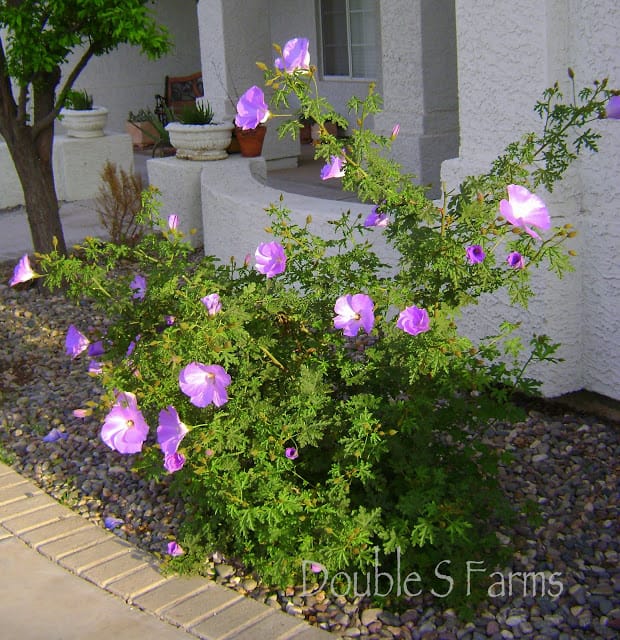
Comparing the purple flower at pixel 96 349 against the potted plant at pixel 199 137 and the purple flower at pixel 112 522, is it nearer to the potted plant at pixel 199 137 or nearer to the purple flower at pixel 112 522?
the purple flower at pixel 112 522

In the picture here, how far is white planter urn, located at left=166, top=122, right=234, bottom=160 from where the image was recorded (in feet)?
24.7

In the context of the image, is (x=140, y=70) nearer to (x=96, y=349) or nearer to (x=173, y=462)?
(x=96, y=349)

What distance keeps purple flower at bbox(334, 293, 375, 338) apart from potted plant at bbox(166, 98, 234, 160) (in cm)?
501

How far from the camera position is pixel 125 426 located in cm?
276

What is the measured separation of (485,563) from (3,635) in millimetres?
1441

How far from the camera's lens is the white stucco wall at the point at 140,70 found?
14742 millimetres

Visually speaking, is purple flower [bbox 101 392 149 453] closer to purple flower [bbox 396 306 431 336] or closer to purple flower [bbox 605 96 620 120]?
purple flower [bbox 396 306 431 336]

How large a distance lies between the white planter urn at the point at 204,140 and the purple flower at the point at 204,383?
5.13 m

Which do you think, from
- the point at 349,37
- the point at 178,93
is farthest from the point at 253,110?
the point at 178,93

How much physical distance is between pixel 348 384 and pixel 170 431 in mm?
567

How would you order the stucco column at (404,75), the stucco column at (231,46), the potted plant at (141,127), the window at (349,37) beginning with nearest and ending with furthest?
the stucco column at (404,75), the stucco column at (231,46), the window at (349,37), the potted plant at (141,127)

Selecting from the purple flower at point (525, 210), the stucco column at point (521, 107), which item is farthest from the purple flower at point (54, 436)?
the purple flower at point (525, 210)

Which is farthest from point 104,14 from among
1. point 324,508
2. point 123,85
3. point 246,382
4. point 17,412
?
point 123,85

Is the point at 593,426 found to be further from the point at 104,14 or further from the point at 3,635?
the point at 104,14
